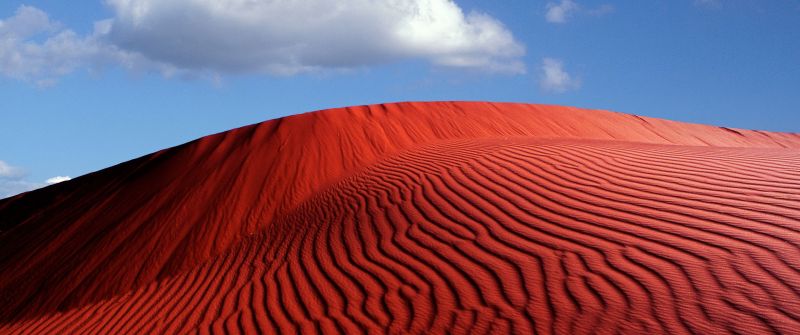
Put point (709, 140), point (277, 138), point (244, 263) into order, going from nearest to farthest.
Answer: point (244, 263)
point (277, 138)
point (709, 140)

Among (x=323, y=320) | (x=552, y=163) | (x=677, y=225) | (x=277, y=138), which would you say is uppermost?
(x=277, y=138)

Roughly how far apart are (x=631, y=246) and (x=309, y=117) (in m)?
10.9

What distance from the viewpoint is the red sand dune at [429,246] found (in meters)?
4.18

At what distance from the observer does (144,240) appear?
31.1ft

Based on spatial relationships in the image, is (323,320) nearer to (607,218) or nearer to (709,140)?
(607,218)

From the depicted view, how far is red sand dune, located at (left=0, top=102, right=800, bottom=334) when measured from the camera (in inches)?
165

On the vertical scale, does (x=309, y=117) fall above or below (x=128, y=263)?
above

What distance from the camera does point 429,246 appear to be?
18.8ft

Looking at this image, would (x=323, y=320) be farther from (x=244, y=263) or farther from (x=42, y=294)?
(x=42, y=294)

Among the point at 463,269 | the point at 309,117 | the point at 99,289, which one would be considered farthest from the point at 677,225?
the point at 309,117

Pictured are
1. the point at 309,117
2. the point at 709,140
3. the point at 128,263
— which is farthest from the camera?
the point at 709,140

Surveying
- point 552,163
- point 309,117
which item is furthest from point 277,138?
point 552,163

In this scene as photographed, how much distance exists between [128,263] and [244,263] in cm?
250

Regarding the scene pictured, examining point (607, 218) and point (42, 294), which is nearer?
point (607, 218)
